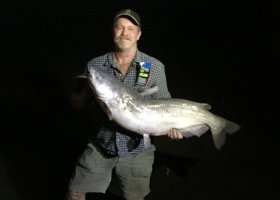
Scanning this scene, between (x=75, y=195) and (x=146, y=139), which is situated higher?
(x=146, y=139)

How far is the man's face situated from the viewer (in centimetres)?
363

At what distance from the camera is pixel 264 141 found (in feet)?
19.1

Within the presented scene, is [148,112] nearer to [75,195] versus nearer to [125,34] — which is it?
[125,34]

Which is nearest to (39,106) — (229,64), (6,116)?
(6,116)

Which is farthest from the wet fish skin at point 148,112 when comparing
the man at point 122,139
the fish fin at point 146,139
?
the man at point 122,139

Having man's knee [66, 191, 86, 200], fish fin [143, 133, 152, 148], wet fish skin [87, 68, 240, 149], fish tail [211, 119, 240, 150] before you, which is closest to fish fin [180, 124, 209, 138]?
wet fish skin [87, 68, 240, 149]

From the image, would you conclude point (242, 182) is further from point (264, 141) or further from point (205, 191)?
point (264, 141)

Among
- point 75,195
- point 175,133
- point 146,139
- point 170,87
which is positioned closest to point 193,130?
point 175,133

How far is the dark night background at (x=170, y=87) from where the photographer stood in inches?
195

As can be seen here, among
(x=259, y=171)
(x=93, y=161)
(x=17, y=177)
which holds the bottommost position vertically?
(x=17, y=177)

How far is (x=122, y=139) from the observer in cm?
373

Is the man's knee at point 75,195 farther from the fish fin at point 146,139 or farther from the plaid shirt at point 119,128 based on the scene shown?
the fish fin at point 146,139

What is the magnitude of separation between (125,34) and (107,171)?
1.29m

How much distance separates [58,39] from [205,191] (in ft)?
22.4
